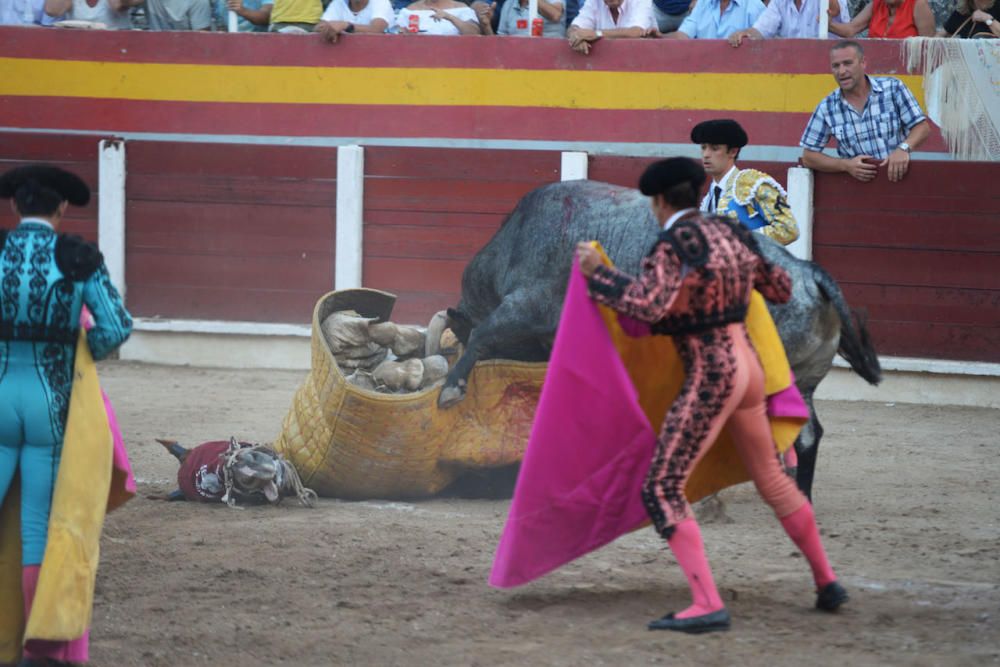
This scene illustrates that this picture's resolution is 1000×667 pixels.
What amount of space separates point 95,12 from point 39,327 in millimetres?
6678

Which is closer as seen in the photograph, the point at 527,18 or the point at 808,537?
the point at 808,537

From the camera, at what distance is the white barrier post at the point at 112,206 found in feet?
29.9

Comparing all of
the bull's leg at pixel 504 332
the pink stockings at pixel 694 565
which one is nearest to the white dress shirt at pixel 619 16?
the bull's leg at pixel 504 332

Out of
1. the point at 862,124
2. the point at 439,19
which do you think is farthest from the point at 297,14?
the point at 862,124

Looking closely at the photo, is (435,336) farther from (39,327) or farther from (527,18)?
(527,18)

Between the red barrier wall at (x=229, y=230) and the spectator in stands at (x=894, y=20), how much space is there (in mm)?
3310

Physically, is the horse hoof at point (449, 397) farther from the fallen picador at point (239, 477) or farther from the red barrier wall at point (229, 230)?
the red barrier wall at point (229, 230)

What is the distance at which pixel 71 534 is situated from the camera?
11.1ft

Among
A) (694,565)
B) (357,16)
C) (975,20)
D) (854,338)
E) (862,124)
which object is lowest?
(694,565)

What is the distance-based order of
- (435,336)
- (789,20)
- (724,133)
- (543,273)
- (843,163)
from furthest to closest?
(789,20), (843,163), (435,336), (543,273), (724,133)

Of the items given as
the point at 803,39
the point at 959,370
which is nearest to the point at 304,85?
the point at 803,39

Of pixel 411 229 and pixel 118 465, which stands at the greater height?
pixel 411 229

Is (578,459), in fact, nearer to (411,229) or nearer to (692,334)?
(692,334)

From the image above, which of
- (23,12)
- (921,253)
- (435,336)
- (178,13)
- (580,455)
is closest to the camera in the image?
(580,455)
